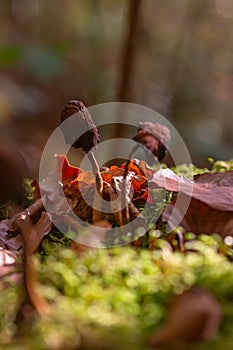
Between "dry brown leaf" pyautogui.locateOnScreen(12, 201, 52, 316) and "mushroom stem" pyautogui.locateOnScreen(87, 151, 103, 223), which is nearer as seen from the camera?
"dry brown leaf" pyautogui.locateOnScreen(12, 201, 52, 316)

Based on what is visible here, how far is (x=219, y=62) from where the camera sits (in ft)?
19.4

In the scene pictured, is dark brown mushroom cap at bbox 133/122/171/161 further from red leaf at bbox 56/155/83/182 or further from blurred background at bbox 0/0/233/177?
blurred background at bbox 0/0/233/177

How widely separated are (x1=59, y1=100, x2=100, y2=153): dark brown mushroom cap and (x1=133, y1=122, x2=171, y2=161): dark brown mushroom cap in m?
0.16

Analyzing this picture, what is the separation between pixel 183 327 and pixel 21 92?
5.05 meters

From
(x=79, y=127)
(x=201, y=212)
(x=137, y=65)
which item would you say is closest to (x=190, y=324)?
(x=201, y=212)

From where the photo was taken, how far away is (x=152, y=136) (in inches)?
43.2

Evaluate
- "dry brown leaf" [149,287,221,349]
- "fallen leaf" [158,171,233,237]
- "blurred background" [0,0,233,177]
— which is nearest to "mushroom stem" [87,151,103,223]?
"fallen leaf" [158,171,233,237]

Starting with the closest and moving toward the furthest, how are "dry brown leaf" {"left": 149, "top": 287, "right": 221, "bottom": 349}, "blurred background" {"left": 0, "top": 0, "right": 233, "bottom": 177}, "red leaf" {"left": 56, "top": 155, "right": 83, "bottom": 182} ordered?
"dry brown leaf" {"left": 149, "top": 287, "right": 221, "bottom": 349}, "red leaf" {"left": 56, "top": 155, "right": 83, "bottom": 182}, "blurred background" {"left": 0, "top": 0, "right": 233, "bottom": 177}

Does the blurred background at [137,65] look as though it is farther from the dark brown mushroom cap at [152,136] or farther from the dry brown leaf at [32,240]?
the dry brown leaf at [32,240]

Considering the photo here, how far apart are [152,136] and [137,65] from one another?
4.63m

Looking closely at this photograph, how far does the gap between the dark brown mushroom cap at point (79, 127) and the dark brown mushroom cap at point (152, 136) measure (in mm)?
160

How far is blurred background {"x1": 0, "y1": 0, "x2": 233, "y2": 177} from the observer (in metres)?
5.37

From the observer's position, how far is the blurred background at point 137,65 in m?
5.37

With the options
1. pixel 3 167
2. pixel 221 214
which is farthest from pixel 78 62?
pixel 221 214
